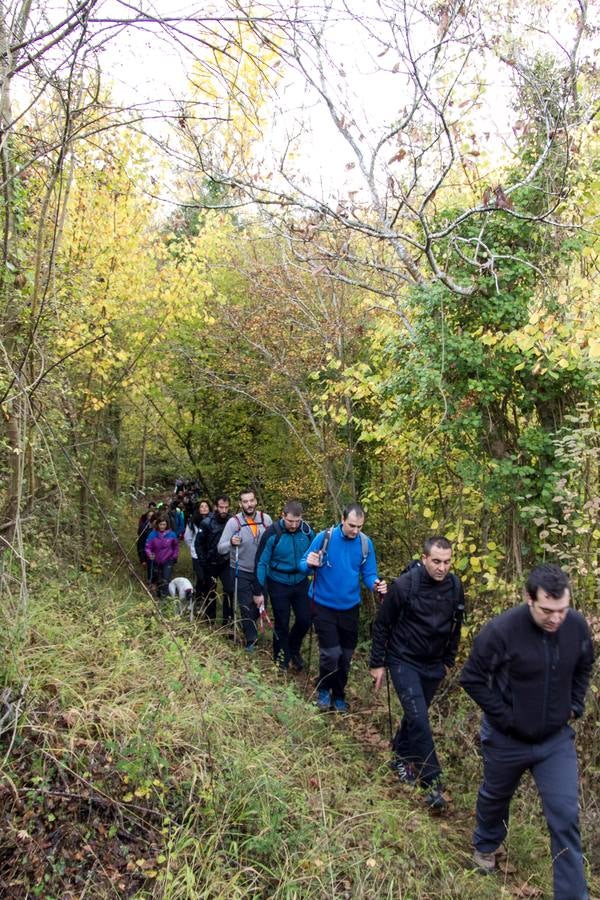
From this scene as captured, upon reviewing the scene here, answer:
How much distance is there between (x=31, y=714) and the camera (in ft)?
12.5

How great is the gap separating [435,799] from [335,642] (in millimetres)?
1673

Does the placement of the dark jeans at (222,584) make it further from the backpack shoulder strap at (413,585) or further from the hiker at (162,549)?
the backpack shoulder strap at (413,585)

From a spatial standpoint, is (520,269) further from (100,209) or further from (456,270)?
(100,209)

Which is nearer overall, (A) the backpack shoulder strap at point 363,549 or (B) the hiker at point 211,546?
(A) the backpack shoulder strap at point 363,549

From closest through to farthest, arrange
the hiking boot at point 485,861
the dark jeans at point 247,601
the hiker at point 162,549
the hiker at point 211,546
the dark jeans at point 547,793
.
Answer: the dark jeans at point 547,793, the hiking boot at point 485,861, the dark jeans at point 247,601, the hiker at point 211,546, the hiker at point 162,549

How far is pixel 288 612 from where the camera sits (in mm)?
7000

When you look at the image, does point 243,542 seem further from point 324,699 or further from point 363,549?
point 324,699

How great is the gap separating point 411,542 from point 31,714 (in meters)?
6.20

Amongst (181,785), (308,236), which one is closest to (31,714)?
(181,785)

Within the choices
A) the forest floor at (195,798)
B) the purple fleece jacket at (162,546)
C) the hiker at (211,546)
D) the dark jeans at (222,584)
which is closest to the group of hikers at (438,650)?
the dark jeans at (222,584)

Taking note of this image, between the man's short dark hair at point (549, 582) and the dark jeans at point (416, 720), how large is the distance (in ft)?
4.92

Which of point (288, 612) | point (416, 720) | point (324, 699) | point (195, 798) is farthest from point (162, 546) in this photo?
point (195, 798)

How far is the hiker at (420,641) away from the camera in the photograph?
15.6 feet

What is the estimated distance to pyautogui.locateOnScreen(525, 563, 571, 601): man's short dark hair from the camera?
363 cm
